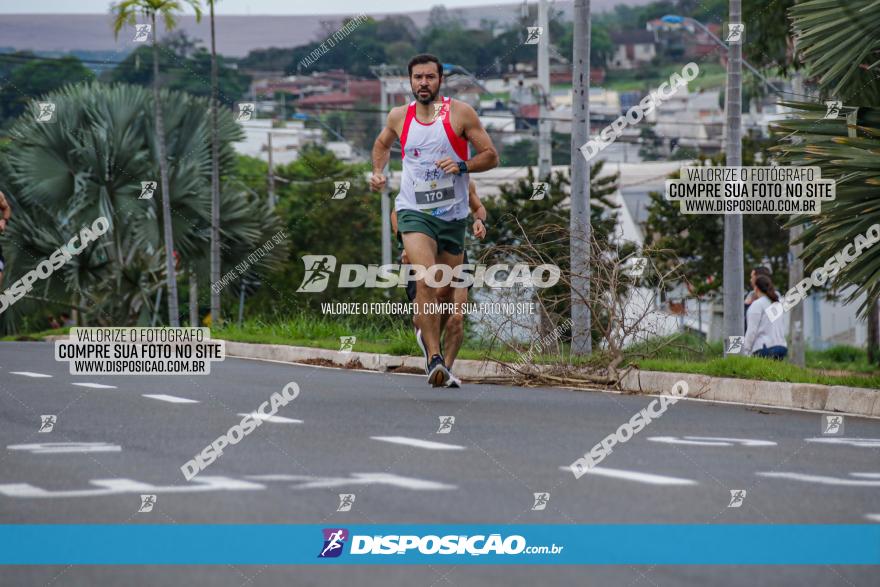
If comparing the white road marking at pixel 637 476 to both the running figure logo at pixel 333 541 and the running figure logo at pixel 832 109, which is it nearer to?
the running figure logo at pixel 333 541

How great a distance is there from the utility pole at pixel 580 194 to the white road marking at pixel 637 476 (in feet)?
21.7

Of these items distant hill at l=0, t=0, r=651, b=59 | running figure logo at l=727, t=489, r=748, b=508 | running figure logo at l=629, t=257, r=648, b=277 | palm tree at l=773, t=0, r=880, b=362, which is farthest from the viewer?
distant hill at l=0, t=0, r=651, b=59

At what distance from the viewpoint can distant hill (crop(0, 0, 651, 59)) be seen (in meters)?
118

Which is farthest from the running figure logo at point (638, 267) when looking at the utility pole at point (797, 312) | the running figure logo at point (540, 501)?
the utility pole at point (797, 312)

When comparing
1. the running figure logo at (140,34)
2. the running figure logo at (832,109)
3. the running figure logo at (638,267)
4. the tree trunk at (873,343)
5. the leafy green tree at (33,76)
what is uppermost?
the leafy green tree at (33,76)

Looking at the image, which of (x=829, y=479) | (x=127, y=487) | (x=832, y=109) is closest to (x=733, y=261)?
(x=832, y=109)

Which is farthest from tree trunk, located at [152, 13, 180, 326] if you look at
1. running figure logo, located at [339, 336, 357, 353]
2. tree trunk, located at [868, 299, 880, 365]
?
tree trunk, located at [868, 299, 880, 365]

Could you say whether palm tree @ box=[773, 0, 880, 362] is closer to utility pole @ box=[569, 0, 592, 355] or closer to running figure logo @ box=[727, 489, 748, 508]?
utility pole @ box=[569, 0, 592, 355]

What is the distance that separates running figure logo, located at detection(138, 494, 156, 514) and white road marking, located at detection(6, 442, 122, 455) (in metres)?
1.77

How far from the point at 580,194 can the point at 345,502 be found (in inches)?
409

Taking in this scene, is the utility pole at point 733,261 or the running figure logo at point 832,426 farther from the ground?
the utility pole at point 733,261

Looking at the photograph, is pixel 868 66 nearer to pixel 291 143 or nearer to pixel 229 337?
pixel 229 337

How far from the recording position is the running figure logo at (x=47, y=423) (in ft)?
31.0

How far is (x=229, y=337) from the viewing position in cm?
2256
